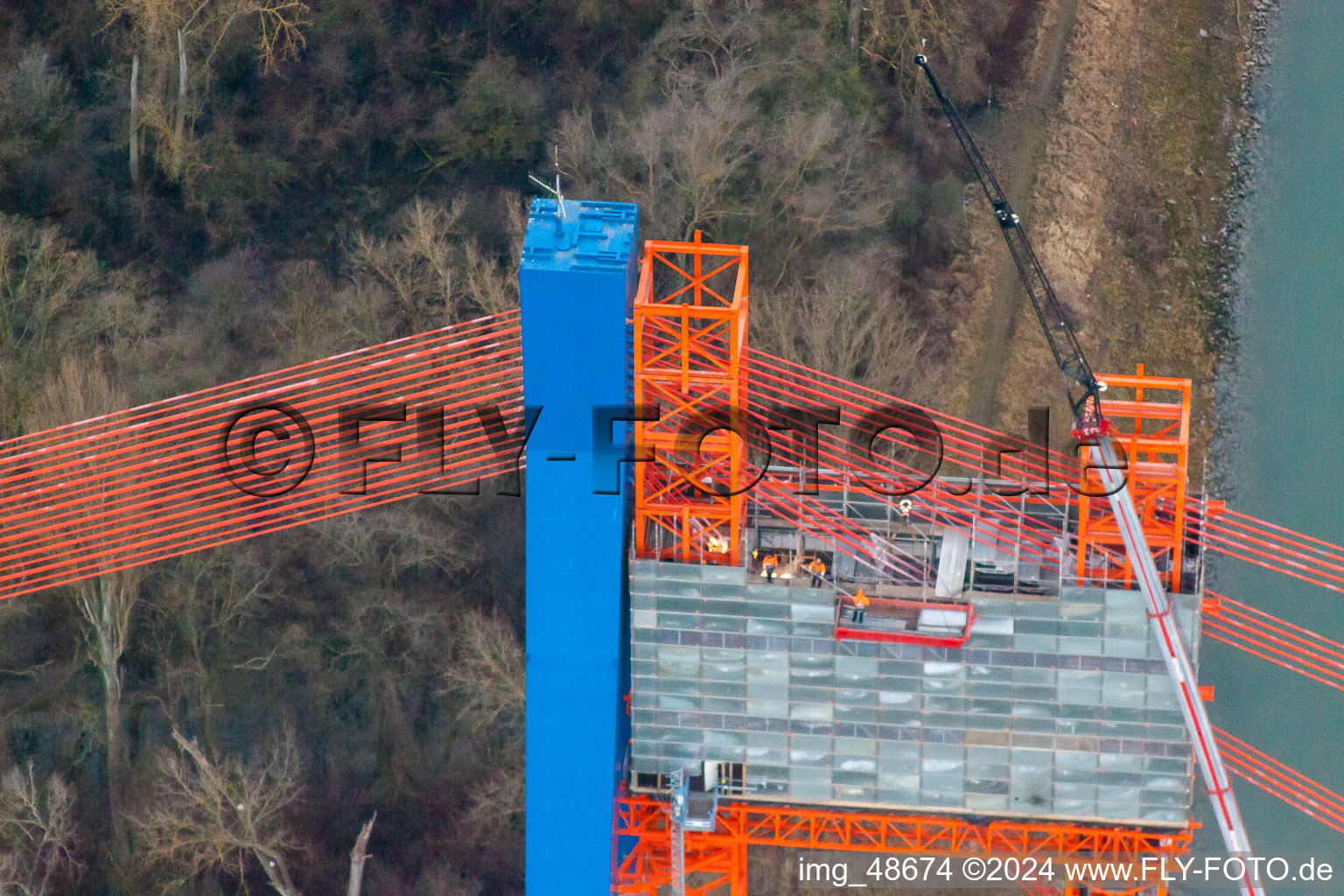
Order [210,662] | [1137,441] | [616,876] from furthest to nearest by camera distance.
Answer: [210,662], [616,876], [1137,441]

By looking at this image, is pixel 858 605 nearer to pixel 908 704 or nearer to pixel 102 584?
pixel 908 704

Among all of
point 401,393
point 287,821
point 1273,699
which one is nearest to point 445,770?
point 287,821

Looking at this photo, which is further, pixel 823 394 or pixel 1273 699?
pixel 1273 699

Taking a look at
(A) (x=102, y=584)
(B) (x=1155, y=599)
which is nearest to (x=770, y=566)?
(B) (x=1155, y=599)

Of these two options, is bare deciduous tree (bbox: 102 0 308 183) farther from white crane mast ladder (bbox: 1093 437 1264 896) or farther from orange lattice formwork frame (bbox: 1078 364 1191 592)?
white crane mast ladder (bbox: 1093 437 1264 896)

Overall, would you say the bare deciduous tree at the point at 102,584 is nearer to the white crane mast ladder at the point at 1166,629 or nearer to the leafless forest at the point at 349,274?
the leafless forest at the point at 349,274

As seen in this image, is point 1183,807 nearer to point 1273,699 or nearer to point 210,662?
point 1273,699

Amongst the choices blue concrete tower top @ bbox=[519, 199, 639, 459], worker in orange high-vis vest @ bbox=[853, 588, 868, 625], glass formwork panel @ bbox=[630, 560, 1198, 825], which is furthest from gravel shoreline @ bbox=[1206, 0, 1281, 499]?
blue concrete tower top @ bbox=[519, 199, 639, 459]
